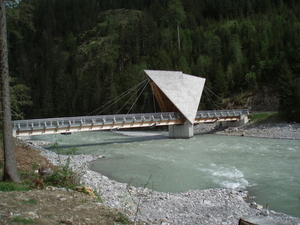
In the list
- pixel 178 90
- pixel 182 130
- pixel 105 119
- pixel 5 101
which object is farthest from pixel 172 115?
pixel 5 101

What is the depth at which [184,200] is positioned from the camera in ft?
31.2

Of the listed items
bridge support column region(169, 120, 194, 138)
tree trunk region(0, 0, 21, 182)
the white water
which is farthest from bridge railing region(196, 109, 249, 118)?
→ tree trunk region(0, 0, 21, 182)

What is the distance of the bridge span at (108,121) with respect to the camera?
2253cm

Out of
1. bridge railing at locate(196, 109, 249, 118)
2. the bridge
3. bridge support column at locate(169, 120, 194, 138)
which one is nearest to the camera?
the bridge

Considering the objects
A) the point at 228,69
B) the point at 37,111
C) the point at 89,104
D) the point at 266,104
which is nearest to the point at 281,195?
the point at 266,104

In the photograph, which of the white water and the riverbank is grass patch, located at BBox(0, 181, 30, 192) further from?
the riverbank

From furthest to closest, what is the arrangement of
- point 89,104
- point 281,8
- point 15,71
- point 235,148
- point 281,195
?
point 15,71 < point 281,8 < point 89,104 < point 235,148 < point 281,195

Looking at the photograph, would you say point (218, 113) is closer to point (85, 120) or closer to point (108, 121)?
point (108, 121)

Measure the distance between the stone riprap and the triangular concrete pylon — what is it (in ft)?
68.1

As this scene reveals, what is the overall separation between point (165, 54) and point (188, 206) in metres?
50.3

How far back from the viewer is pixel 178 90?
3219cm

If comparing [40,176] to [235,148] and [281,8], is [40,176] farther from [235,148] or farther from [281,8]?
[281,8]

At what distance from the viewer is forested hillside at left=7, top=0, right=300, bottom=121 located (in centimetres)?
4641

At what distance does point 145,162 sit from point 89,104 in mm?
40926
